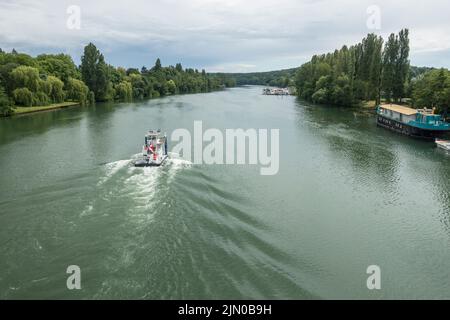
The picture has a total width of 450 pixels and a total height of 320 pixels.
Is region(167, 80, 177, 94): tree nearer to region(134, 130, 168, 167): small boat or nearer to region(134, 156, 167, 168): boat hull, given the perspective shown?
region(134, 130, 168, 167): small boat

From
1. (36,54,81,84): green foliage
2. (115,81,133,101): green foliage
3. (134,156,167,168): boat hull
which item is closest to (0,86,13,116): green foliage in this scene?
(36,54,81,84): green foliage

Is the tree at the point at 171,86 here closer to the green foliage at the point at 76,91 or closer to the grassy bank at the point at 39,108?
the green foliage at the point at 76,91

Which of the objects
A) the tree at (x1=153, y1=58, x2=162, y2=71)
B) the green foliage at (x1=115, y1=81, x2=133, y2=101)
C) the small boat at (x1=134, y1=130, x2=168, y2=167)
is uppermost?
the tree at (x1=153, y1=58, x2=162, y2=71)

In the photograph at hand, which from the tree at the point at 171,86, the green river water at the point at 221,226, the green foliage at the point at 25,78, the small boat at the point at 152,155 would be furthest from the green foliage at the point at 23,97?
the tree at the point at 171,86

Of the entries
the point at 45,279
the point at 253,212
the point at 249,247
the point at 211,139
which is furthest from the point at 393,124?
the point at 45,279

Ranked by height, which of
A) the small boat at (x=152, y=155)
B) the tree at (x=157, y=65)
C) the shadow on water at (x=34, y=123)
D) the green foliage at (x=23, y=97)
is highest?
the tree at (x=157, y=65)
